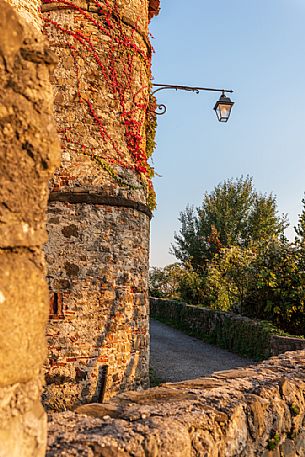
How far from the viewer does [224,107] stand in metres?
10.0

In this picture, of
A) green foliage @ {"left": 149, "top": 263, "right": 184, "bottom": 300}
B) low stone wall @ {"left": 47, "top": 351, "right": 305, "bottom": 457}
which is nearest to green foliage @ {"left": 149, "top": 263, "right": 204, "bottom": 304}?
green foliage @ {"left": 149, "top": 263, "right": 184, "bottom": 300}

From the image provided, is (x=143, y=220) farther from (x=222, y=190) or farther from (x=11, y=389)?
(x=222, y=190)

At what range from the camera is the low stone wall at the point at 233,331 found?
995 cm

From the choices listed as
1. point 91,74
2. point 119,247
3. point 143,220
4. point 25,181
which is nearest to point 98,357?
point 119,247

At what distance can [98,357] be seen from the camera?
650cm

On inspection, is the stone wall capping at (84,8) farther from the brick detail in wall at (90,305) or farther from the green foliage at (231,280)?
the green foliage at (231,280)

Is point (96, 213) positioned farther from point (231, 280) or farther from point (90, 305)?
point (231, 280)

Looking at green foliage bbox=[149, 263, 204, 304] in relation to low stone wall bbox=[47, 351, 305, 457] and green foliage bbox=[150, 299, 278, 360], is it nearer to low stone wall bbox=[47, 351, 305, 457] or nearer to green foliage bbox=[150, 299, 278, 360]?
green foliage bbox=[150, 299, 278, 360]

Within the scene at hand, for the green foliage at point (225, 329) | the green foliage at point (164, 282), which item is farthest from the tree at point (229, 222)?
the green foliage at point (225, 329)

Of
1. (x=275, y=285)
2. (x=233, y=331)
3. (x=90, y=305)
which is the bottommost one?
(x=233, y=331)

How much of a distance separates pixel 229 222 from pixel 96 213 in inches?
935

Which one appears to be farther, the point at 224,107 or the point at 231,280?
the point at 231,280

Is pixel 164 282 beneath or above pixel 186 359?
above

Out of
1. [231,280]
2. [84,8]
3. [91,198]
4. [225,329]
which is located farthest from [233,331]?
[84,8]
